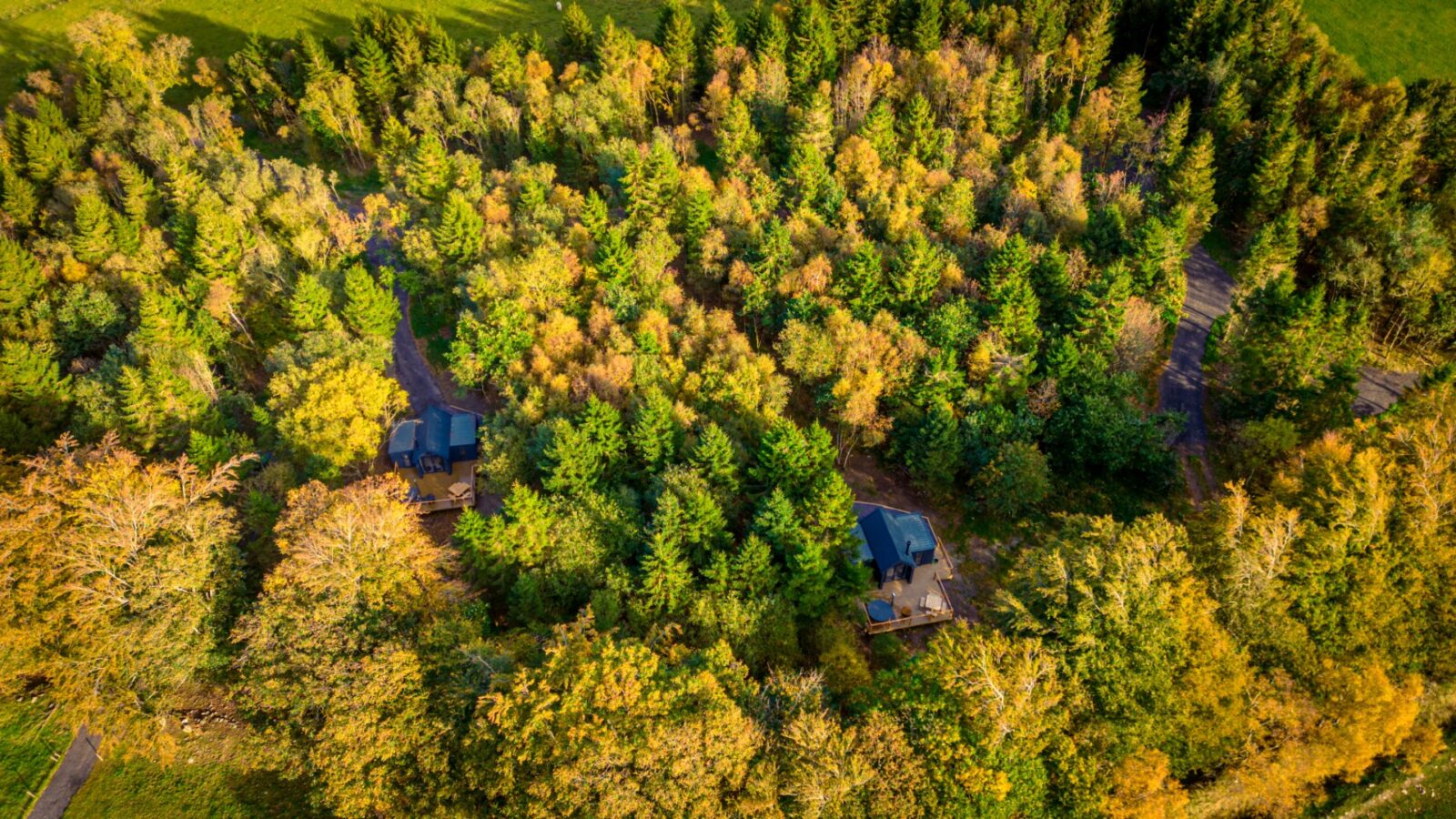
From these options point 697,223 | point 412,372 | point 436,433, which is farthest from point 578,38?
point 436,433

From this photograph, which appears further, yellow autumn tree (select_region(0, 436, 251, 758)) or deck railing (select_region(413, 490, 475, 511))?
deck railing (select_region(413, 490, 475, 511))

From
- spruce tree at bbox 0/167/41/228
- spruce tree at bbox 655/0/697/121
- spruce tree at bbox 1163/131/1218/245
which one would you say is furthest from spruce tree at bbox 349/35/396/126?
spruce tree at bbox 1163/131/1218/245

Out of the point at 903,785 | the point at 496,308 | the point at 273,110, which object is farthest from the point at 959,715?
the point at 273,110

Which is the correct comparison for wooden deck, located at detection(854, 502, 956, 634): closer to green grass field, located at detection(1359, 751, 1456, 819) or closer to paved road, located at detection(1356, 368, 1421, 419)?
green grass field, located at detection(1359, 751, 1456, 819)

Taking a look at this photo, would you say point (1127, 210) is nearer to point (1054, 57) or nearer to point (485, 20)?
point (1054, 57)

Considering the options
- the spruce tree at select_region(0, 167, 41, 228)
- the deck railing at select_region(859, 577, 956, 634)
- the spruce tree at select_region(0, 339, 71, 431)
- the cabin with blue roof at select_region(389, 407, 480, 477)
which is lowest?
the spruce tree at select_region(0, 339, 71, 431)
